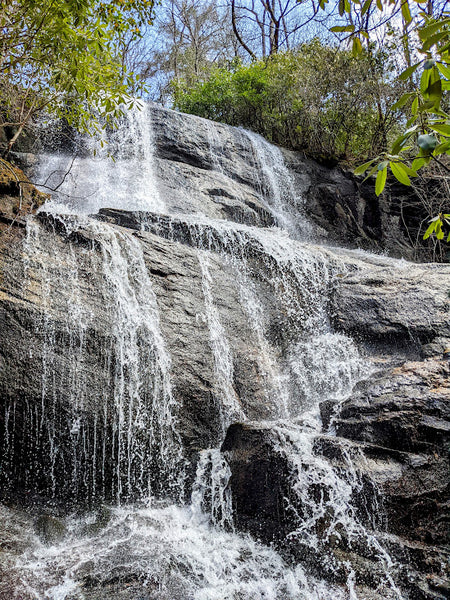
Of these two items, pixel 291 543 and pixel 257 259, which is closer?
pixel 291 543

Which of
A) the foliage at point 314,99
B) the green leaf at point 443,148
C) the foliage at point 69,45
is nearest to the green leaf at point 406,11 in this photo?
the green leaf at point 443,148

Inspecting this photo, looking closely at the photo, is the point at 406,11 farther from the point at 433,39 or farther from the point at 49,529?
the point at 49,529

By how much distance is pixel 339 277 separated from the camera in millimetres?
6672

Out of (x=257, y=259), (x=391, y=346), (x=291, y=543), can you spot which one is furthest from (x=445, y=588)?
(x=257, y=259)

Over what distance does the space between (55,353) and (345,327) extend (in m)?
3.67

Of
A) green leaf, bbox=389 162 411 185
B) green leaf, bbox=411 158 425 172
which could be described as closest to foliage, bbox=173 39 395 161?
green leaf, bbox=411 158 425 172

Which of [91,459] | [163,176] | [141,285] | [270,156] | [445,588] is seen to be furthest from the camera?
[270,156]

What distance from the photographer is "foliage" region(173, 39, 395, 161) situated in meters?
11.2

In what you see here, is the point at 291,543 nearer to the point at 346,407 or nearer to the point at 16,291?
the point at 346,407

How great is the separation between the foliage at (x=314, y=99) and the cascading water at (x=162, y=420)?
6.00m

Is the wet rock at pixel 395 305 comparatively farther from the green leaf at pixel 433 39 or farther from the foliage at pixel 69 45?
the green leaf at pixel 433 39

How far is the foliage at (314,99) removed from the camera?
36.7 ft

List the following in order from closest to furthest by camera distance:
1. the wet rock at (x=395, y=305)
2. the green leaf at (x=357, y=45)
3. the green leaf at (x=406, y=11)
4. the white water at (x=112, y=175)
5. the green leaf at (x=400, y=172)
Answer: the green leaf at (x=400, y=172), the green leaf at (x=406, y=11), the green leaf at (x=357, y=45), the wet rock at (x=395, y=305), the white water at (x=112, y=175)

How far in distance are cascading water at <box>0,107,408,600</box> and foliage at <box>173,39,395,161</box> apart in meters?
6.00
